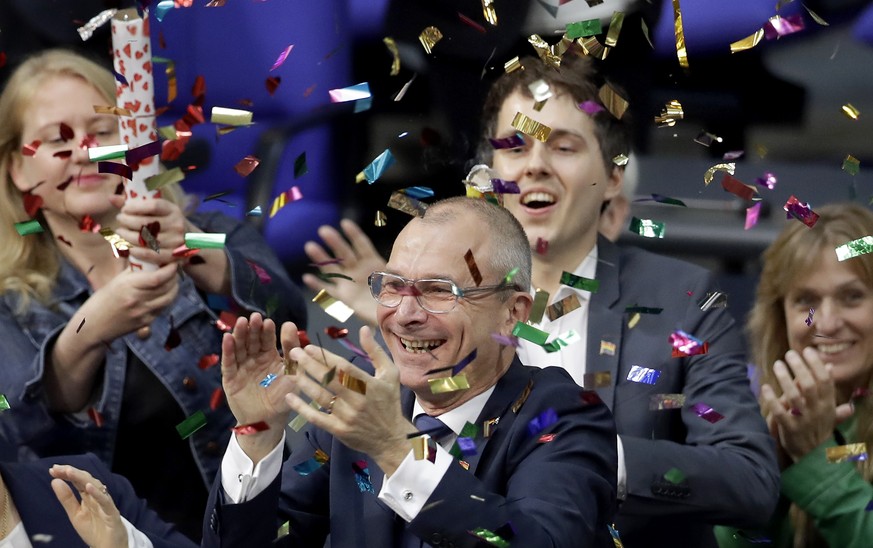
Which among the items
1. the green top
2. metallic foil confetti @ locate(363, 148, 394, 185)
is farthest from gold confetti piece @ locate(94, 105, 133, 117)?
the green top

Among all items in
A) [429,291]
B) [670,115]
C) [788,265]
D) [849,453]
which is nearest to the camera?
[429,291]

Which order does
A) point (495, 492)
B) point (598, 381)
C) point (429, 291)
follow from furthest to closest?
point (598, 381), point (429, 291), point (495, 492)

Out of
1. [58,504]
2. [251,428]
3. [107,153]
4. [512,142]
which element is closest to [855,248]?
[512,142]

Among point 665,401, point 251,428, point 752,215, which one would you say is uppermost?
point 251,428

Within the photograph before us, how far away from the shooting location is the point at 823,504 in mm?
2697

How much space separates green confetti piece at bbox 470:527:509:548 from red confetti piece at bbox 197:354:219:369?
110 centimetres

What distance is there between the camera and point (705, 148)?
3279 millimetres

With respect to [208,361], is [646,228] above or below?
above

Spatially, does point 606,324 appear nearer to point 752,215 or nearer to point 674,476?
point 674,476

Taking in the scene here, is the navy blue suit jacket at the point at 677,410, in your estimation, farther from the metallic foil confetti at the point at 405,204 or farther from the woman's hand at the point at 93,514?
the woman's hand at the point at 93,514

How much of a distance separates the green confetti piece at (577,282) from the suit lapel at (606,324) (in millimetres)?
46

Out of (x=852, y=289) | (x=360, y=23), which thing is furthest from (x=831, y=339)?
(x=360, y=23)

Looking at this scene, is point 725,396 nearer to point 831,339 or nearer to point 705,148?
point 831,339

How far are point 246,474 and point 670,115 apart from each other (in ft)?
4.53
